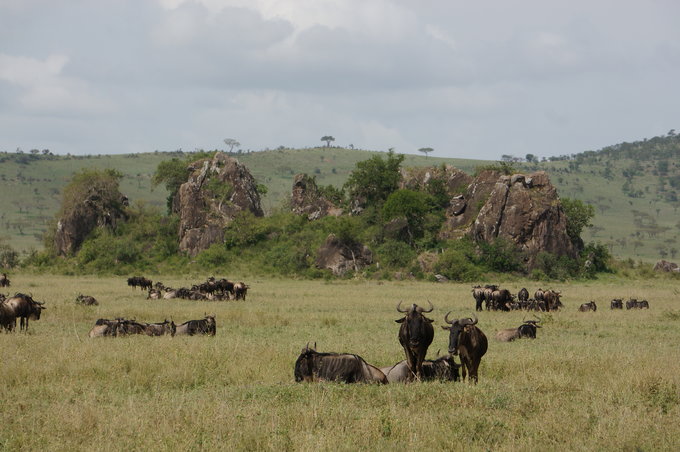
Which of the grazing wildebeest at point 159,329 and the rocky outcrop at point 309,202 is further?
the rocky outcrop at point 309,202

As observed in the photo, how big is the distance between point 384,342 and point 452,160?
182738 mm

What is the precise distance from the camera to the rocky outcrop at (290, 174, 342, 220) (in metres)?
63.3

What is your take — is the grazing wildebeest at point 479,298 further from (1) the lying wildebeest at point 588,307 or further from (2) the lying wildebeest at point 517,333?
(2) the lying wildebeest at point 517,333

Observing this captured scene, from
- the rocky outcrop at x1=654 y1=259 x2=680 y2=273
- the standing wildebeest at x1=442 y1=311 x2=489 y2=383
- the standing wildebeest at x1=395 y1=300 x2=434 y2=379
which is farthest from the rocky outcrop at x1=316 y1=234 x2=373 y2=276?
the standing wildebeest at x1=395 y1=300 x2=434 y2=379

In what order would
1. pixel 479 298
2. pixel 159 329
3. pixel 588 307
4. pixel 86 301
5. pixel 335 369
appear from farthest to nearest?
pixel 479 298, pixel 588 307, pixel 86 301, pixel 159 329, pixel 335 369

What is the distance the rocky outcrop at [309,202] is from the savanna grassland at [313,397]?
145 ft

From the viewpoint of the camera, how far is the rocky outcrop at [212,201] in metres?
58.0

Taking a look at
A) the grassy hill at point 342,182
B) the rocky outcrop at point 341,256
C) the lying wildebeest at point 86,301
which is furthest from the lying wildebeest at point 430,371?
the grassy hill at point 342,182

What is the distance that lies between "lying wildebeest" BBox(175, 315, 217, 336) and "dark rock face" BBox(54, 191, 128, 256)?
153 ft

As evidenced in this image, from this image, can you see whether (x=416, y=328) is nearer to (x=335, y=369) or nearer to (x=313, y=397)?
(x=335, y=369)

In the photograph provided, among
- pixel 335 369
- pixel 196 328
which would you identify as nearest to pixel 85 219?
pixel 196 328

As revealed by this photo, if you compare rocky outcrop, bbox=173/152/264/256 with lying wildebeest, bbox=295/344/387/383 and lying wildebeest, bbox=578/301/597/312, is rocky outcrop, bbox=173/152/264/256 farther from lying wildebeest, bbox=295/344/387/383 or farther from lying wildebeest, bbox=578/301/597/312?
lying wildebeest, bbox=295/344/387/383

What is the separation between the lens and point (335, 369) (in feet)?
36.0

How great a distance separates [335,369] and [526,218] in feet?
144
